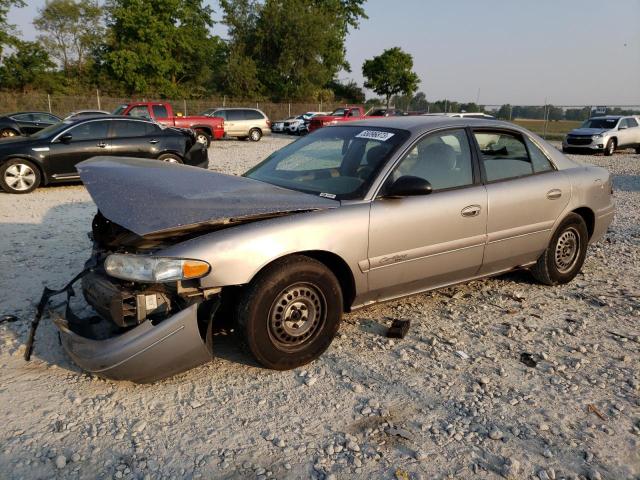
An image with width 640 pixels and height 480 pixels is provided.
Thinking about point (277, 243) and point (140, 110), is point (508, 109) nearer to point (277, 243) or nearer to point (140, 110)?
point (140, 110)

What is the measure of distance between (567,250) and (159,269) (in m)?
3.95

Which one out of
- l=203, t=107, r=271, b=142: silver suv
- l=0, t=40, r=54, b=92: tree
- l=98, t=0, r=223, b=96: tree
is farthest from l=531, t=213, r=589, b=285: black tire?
l=0, t=40, r=54, b=92: tree

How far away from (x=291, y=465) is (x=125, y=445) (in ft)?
2.84

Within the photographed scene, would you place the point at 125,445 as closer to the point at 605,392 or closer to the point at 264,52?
the point at 605,392

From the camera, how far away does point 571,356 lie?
3611mm

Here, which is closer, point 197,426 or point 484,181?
point 197,426

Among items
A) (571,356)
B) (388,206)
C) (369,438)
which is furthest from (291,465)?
(571,356)

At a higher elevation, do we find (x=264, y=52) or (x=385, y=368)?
(x=264, y=52)

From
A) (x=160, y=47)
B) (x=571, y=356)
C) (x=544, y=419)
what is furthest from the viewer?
(x=160, y=47)

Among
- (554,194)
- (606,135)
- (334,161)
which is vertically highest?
(606,135)

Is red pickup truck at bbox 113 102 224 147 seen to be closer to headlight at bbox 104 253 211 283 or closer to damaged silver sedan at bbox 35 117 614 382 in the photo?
damaged silver sedan at bbox 35 117 614 382

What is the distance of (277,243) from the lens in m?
3.06

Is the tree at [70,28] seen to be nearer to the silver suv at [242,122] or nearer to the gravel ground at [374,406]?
the silver suv at [242,122]

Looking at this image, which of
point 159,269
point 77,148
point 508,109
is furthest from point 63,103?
point 159,269
